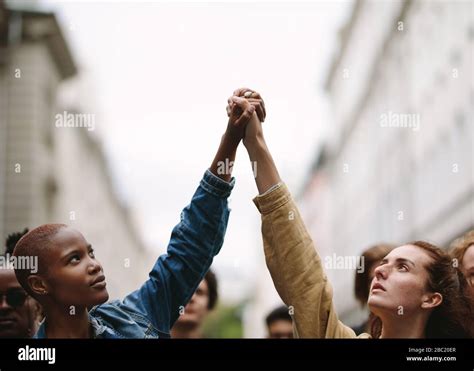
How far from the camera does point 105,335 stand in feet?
7.36

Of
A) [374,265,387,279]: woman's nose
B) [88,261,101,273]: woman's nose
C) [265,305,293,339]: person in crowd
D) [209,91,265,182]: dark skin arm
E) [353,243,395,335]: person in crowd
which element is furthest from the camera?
[265,305,293,339]: person in crowd

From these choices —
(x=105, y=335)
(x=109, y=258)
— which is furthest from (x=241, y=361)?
(x=109, y=258)

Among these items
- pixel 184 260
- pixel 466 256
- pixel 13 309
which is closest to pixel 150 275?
pixel 184 260

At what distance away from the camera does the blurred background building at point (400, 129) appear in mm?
17609

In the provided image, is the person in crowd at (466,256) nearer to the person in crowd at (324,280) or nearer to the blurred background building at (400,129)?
the person in crowd at (324,280)

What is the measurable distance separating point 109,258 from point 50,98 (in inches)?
627

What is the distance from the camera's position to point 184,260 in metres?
2.40

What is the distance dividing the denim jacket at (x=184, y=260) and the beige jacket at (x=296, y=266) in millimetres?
126

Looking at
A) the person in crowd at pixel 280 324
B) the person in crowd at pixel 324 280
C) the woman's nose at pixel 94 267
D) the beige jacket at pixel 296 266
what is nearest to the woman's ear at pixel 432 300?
the person in crowd at pixel 324 280

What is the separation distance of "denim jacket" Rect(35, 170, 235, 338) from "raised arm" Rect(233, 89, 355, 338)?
120 mm

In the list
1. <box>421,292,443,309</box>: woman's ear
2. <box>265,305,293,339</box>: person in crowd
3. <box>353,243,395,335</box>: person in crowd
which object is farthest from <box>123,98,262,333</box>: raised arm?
<box>265,305,293,339</box>: person in crowd

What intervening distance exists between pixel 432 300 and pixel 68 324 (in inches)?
38.3

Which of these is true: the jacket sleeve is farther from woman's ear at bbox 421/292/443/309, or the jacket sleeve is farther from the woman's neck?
woman's ear at bbox 421/292/443/309

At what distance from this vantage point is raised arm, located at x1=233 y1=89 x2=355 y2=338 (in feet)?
7.64
